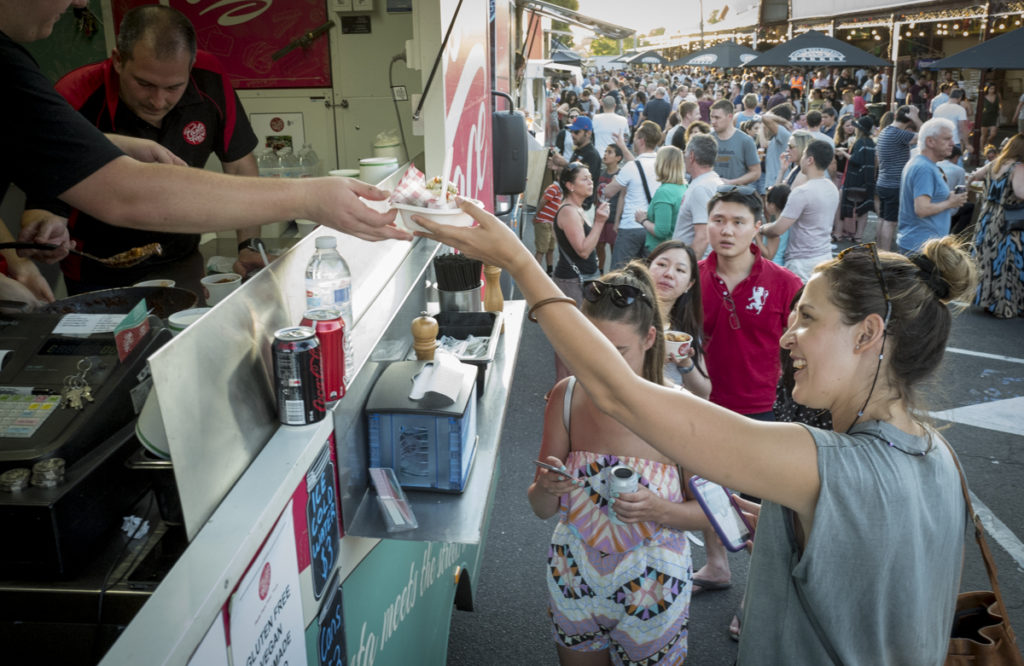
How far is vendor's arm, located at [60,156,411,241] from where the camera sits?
1.77 meters

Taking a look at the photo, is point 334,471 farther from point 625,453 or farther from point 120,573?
point 625,453

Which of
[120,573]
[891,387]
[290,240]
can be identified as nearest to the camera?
[120,573]

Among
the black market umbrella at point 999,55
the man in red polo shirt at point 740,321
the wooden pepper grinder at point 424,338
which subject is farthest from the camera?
the black market umbrella at point 999,55

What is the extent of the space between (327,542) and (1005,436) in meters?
5.63

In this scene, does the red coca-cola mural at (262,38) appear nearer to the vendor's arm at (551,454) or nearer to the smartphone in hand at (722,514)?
the vendor's arm at (551,454)

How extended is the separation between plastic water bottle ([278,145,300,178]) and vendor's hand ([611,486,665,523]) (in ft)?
11.7

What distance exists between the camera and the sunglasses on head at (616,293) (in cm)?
298

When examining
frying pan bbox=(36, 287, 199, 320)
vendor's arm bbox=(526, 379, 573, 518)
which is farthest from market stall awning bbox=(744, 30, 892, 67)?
frying pan bbox=(36, 287, 199, 320)

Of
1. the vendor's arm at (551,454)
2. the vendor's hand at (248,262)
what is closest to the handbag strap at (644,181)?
the vendor's arm at (551,454)

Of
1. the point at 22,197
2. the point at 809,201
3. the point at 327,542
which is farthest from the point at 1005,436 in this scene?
the point at 22,197

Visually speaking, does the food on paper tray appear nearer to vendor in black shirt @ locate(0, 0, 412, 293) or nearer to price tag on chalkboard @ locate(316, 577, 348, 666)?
vendor in black shirt @ locate(0, 0, 412, 293)

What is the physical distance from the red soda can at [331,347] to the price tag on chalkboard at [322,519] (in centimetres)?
15

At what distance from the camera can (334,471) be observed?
6.63 feet

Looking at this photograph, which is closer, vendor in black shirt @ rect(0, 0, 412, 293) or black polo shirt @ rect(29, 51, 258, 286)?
vendor in black shirt @ rect(0, 0, 412, 293)
